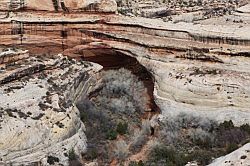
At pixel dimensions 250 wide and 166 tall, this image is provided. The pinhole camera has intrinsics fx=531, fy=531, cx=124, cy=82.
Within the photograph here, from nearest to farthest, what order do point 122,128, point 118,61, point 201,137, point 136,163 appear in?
point 136,163
point 201,137
point 122,128
point 118,61

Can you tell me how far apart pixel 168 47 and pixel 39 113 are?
912cm

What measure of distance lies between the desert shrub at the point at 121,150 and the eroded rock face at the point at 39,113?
151 centimetres

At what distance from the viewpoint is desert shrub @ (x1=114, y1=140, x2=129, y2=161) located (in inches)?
903

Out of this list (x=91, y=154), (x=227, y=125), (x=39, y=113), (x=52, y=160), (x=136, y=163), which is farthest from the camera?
(x=227, y=125)

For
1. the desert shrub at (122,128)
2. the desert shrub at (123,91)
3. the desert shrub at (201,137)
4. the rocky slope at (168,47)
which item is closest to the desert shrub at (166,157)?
the desert shrub at (201,137)

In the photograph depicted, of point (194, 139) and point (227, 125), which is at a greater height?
point (227, 125)

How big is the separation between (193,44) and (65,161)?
33.3 feet

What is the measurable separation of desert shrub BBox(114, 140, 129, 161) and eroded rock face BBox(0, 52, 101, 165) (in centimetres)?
151

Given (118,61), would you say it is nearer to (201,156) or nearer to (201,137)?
(201,137)

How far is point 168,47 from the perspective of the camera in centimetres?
2808

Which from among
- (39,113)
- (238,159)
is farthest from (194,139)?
(39,113)

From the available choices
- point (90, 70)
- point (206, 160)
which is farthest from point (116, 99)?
point (206, 160)

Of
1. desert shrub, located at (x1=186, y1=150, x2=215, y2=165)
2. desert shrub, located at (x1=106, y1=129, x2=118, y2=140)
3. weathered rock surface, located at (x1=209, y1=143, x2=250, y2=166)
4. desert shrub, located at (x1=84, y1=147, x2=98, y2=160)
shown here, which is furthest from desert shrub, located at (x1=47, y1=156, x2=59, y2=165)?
weathered rock surface, located at (x1=209, y1=143, x2=250, y2=166)

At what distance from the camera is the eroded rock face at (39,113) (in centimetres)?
2009
